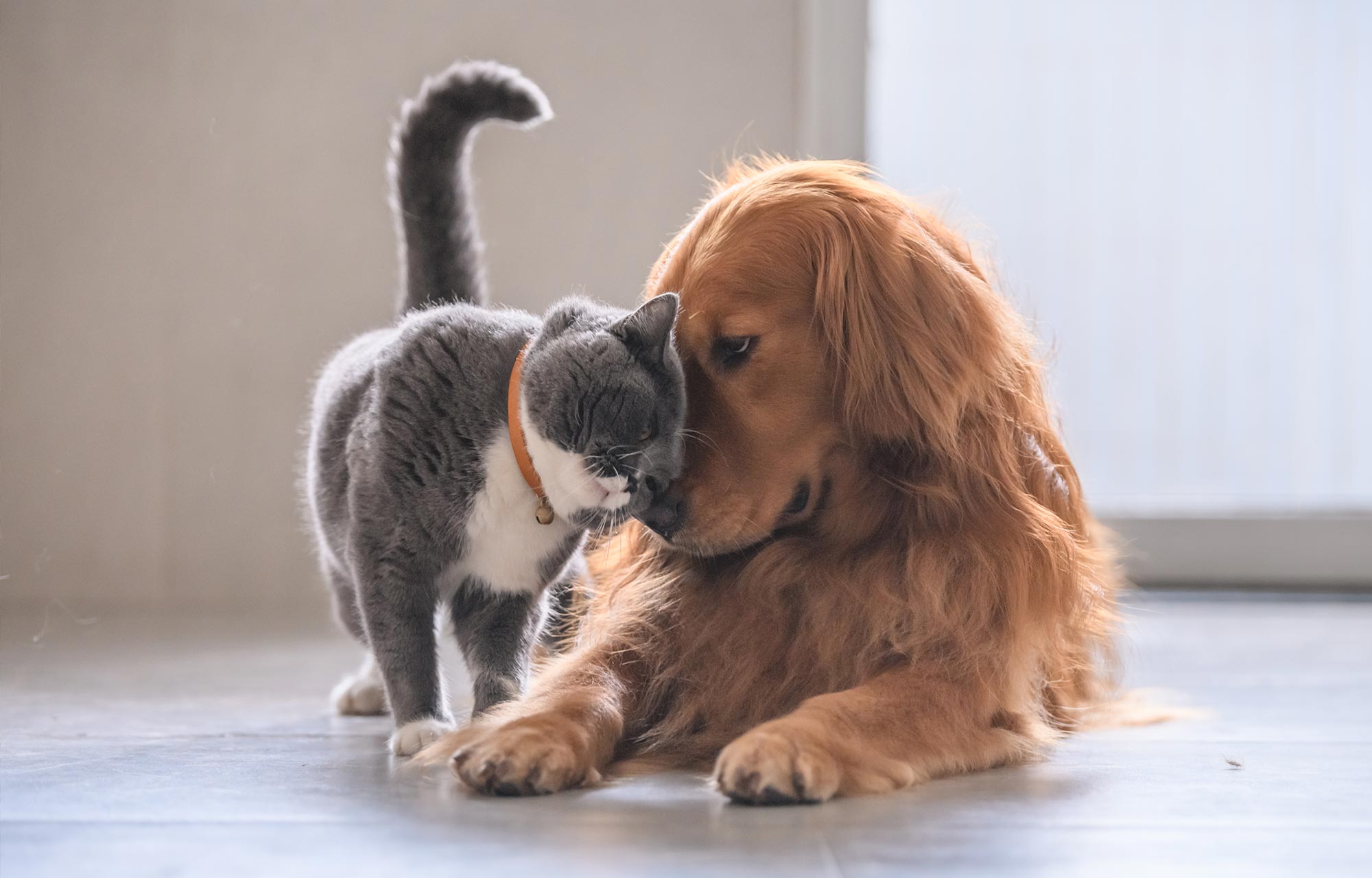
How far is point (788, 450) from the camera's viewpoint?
1267 mm

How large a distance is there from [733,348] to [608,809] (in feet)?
1.68

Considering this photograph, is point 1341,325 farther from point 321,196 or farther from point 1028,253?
point 321,196

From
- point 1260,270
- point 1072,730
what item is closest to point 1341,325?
point 1260,270

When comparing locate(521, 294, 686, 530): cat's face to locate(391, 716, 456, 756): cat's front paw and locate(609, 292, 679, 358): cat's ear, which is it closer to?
locate(609, 292, 679, 358): cat's ear

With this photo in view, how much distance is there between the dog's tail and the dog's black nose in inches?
22.9

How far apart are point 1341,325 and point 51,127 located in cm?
320

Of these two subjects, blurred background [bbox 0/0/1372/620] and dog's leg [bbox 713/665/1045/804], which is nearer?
dog's leg [bbox 713/665/1045/804]

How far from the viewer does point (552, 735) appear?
3.65 feet

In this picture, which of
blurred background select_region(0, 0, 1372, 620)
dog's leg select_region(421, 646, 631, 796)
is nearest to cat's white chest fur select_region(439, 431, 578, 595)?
dog's leg select_region(421, 646, 631, 796)

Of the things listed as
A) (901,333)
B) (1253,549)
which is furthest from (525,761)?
(1253,549)

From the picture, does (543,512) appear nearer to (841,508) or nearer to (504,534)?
(504,534)

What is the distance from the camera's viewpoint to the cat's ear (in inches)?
48.9

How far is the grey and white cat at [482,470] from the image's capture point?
1.30 m

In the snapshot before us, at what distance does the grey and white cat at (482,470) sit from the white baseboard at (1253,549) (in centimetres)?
224
